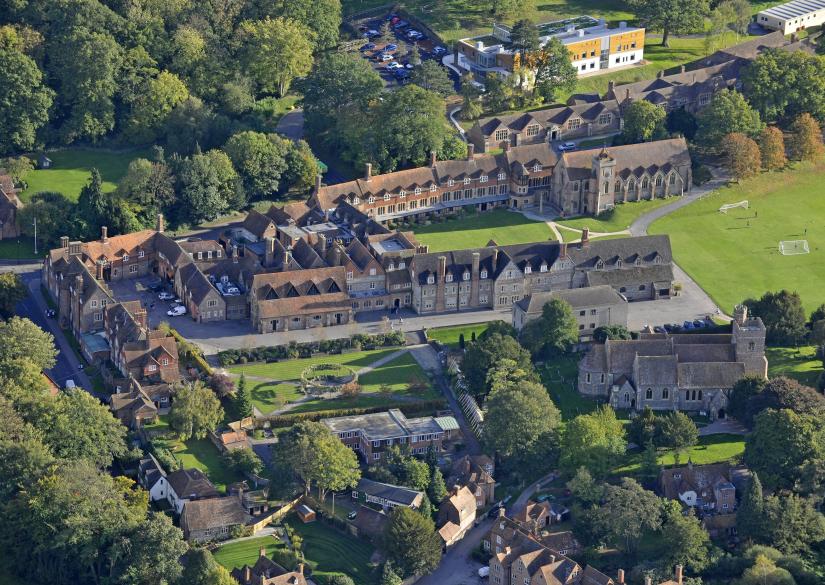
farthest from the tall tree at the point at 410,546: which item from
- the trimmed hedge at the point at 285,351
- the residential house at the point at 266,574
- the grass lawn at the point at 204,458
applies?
the trimmed hedge at the point at 285,351

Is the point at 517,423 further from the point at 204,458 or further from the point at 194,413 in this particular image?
the point at 194,413

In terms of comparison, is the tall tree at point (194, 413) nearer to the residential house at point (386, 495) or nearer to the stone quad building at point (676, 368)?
the residential house at point (386, 495)

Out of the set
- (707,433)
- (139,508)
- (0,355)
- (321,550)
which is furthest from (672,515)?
(0,355)

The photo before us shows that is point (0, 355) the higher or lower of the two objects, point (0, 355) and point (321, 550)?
the higher

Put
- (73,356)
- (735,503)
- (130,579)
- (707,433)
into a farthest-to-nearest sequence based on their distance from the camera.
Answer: (73,356) → (707,433) → (735,503) → (130,579)

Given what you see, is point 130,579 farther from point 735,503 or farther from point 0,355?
point 735,503

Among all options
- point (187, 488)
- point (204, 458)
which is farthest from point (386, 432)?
point (187, 488)

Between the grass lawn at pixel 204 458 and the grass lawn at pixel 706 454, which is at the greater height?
the grass lawn at pixel 204 458
